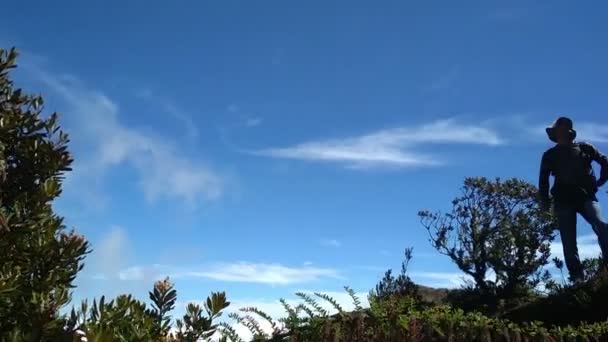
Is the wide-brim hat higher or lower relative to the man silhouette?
higher

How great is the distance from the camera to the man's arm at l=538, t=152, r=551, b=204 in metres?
12.7

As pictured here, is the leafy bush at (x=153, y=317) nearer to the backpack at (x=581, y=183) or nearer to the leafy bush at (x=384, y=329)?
the leafy bush at (x=384, y=329)

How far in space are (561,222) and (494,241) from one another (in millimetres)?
3842

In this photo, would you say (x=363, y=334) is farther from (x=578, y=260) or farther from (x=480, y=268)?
(x=480, y=268)

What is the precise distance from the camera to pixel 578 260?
41.3ft

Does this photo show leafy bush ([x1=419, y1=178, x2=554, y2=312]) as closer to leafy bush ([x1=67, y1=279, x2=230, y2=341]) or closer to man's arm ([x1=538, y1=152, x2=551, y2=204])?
man's arm ([x1=538, y1=152, x2=551, y2=204])

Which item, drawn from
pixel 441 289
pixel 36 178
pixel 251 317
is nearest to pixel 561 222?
pixel 441 289

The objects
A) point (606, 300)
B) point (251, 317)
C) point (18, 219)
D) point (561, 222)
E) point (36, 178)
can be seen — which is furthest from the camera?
point (561, 222)

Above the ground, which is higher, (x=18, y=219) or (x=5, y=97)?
(x=5, y=97)

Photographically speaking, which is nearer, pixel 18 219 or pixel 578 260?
pixel 18 219

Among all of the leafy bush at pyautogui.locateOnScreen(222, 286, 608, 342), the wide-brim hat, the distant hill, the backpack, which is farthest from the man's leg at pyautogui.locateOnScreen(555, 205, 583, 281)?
the leafy bush at pyautogui.locateOnScreen(222, 286, 608, 342)

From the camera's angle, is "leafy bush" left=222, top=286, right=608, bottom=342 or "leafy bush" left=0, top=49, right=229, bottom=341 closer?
"leafy bush" left=0, top=49, right=229, bottom=341

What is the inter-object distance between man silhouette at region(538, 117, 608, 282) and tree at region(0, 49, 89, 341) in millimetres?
10550

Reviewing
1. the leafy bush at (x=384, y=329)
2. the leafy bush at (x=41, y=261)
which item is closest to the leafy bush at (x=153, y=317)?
the leafy bush at (x=41, y=261)
